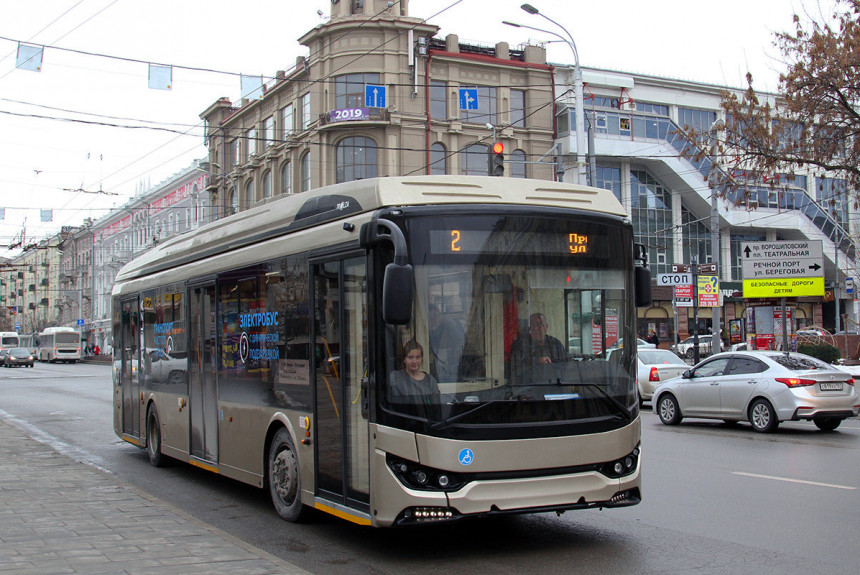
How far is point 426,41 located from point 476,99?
4099mm

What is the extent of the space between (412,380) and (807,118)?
460 inches

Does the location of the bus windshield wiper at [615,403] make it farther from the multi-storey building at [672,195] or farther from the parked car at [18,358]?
the parked car at [18,358]

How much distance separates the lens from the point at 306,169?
50.1 meters

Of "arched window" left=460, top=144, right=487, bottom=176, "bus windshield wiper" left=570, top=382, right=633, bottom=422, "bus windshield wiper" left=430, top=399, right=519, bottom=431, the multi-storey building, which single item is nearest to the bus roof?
"bus windshield wiper" left=570, top=382, right=633, bottom=422

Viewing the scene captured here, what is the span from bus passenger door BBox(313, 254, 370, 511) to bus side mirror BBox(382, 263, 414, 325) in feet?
2.53

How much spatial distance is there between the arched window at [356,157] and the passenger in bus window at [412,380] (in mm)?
41392

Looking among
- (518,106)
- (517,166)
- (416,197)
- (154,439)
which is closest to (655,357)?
(154,439)

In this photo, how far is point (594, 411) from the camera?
691 cm

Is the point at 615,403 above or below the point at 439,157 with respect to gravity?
below

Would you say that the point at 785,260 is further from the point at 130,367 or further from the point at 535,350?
the point at 535,350

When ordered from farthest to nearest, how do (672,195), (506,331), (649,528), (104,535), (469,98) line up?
(672,195) → (469,98) → (649,528) → (104,535) → (506,331)

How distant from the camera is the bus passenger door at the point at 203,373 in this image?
33.3 ft

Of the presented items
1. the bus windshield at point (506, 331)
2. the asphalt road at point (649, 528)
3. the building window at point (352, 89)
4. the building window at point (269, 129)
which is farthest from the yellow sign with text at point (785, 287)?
the building window at point (269, 129)

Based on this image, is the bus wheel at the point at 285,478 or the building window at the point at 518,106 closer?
the bus wheel at the point at 285,478
